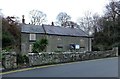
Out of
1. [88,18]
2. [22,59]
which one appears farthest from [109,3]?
[22,59]

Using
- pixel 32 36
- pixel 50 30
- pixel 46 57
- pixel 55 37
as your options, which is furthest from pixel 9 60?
pixel 50 30

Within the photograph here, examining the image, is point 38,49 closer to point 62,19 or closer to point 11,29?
point 11,29

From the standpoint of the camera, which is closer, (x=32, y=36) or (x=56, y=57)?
(x=56, y=57)

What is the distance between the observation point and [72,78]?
13031 mm

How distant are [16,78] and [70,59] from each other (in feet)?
58.5

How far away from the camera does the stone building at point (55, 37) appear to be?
56.1m

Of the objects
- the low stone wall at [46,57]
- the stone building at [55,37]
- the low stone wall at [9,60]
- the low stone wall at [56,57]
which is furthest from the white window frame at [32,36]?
the low stone wall at [9,60]

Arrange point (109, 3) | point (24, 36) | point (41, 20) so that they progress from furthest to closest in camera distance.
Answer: point (41, 20) → point (109, 3) → point (24, 36)

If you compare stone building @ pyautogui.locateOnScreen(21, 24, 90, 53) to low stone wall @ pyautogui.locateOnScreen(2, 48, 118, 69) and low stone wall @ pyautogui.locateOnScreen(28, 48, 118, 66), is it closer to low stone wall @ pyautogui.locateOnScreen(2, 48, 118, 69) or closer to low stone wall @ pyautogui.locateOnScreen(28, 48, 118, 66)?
low stone wall @ pyautogui.locateOnScreen(28, 48, 118, 66)

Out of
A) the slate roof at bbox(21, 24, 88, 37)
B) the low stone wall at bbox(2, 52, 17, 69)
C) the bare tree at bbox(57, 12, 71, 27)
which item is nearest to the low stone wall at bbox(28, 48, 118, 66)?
the low stone wall at bbox(2, 52, 17, 69)

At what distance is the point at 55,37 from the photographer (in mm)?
60656

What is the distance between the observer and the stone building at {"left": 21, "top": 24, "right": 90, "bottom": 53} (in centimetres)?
5612

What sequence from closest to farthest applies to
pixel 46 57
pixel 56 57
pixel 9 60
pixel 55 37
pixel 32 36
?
pixel 9 60 < pixel 46 57 < pixel 56 57 < pixel 32 36 < pixel 55 37

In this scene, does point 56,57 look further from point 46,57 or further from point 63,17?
point 63,17
